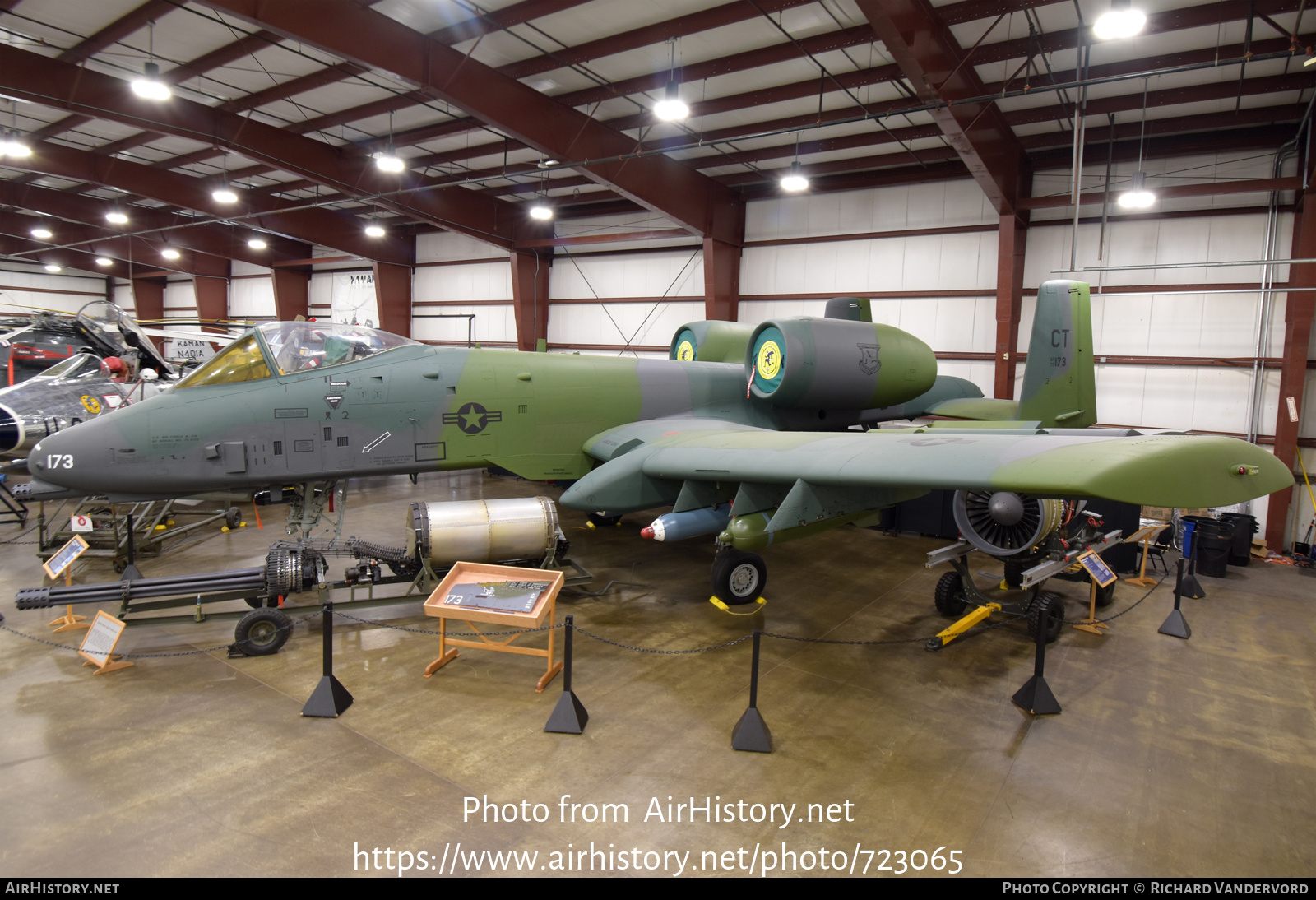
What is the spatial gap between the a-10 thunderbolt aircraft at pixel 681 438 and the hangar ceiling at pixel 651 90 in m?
3.89

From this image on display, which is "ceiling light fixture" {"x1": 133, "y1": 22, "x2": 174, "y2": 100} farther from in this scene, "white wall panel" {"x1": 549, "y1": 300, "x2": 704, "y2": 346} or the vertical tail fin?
the vertical tail fin

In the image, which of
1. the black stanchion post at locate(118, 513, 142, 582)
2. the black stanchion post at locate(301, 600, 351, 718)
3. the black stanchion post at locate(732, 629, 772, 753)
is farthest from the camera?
the black stanchion post at locate(118, 513, 142, 582)

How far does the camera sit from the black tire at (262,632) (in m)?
5.57

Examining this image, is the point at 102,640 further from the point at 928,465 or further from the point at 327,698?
the point at 928,465

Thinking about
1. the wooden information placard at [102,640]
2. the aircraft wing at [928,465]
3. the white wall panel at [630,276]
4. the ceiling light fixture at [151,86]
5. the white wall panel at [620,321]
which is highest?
the ceiling light fixture at [151,86]

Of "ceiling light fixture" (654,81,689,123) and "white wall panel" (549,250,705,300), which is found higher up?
"ceiling light fixture" (654,81,689,123)

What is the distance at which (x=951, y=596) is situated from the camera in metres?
6.95

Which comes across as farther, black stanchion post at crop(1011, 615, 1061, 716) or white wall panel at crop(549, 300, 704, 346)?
white wall panel at crop(549, 300, 704, 346)

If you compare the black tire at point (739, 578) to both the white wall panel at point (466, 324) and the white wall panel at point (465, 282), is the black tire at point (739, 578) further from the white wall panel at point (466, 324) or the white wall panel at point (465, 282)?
the white wall panel at point (465, 282)

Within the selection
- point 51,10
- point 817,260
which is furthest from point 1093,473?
point 51,10

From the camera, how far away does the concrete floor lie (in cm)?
348

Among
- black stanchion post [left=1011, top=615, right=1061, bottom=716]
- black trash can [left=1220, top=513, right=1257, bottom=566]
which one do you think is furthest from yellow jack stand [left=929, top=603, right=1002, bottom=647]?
black trash can [left=1220, top=513, right=1257, bottom=566]

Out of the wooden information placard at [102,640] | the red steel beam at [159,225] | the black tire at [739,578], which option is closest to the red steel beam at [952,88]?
the black tire at [739,578]

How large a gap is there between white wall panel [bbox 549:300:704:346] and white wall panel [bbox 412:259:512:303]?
2.50m
